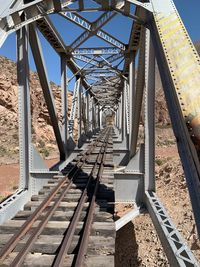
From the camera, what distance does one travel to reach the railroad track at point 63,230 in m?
4.87

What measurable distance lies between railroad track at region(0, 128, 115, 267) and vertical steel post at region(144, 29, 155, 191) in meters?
1.06

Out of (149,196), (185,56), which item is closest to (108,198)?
(149,196)

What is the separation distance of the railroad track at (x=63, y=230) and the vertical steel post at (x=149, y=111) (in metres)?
1.06

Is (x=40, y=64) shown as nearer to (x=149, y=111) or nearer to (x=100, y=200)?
(x=149, y=111)

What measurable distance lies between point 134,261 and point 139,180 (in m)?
2.71

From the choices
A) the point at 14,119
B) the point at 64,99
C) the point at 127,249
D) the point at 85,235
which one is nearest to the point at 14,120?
the point at 14,119

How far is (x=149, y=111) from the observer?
7863mm

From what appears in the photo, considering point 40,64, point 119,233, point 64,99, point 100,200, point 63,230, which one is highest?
point 40,64

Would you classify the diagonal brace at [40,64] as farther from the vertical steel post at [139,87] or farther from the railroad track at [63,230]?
the railroad track at [63,230]

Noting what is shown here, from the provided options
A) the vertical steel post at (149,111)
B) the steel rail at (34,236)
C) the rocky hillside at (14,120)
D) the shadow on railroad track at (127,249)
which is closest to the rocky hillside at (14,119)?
the rocky hillside at (14,120)

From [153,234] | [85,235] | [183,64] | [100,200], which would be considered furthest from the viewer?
[153,234]

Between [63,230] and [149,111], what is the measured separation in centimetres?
343

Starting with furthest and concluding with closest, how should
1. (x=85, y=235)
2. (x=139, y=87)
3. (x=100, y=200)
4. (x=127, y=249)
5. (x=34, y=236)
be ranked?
1. (x=127, y=249)
2. (x=139, y=87)
3. (x=100, y=200)
4. (x=34, y=236)
5. (x=85, y=235)

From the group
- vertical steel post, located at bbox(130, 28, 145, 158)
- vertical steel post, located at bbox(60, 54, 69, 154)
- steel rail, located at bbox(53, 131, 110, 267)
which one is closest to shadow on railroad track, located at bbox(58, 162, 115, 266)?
steel rail, located at bbox(53, 131, 110, 267)
